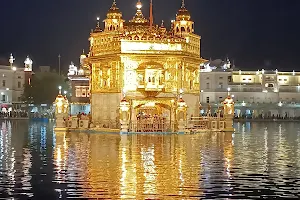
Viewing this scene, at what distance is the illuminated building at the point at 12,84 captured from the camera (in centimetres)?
10644

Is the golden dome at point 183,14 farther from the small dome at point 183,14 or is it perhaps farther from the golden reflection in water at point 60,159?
the golden reflection in water at point 60,159

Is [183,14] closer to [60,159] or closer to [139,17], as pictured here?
[139,17]

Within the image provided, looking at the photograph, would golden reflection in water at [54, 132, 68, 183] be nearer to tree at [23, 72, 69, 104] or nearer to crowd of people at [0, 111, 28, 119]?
crowd of people at [0, 111, 28, 119]

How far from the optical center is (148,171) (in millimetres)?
19406

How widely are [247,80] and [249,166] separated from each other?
94035 millimetres

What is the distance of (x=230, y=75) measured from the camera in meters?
108

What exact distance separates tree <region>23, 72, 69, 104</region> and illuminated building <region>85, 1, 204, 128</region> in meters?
55.9

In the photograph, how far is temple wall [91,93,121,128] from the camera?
42.8m

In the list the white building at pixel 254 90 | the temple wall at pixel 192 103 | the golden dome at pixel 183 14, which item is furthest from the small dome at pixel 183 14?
the white building at pixel 254 90

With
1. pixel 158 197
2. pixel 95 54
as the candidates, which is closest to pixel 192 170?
pixel 158 197

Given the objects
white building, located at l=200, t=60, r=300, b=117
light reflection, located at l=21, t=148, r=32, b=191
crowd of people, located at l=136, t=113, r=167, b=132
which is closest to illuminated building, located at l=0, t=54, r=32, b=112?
white building, located at l=200, t=60, r=300, b=117

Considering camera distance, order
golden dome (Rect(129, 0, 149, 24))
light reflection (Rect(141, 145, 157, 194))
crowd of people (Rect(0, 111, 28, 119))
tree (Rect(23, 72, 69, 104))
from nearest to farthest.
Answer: light reflection (Rect(141, 145, 157, 194)) < golden dome (Rect(129, 0, 149, 24)) < crowd of people (Rect(0, 111, 28, 119)) < tree (Rect(23, 72, 69, 104))

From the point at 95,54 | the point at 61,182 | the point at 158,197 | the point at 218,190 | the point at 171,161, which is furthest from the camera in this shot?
the point at 95,54

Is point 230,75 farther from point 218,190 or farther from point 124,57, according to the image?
point 218,190
